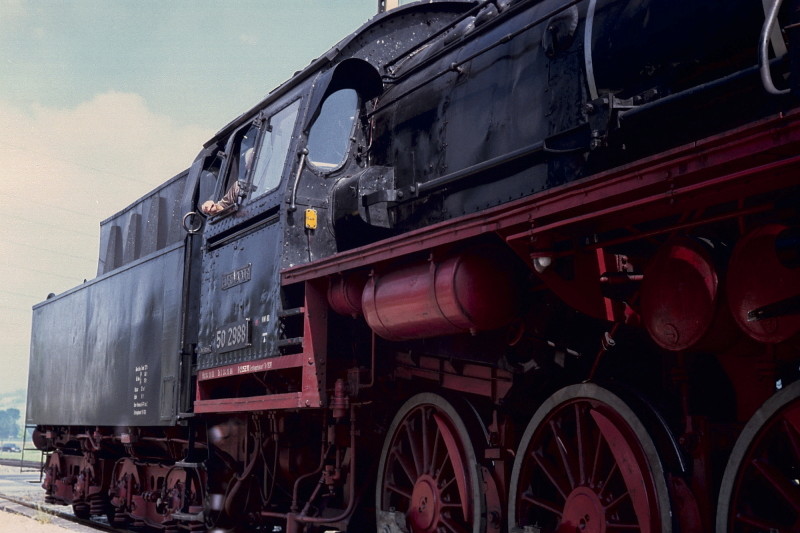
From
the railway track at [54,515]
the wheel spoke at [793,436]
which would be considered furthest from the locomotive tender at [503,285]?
the railway track at [54,515]

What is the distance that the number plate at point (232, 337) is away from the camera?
6.66m

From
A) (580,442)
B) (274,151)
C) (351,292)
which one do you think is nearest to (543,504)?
(580,442)

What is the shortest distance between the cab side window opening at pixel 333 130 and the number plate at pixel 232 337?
4.67 feet

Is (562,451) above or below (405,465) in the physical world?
above

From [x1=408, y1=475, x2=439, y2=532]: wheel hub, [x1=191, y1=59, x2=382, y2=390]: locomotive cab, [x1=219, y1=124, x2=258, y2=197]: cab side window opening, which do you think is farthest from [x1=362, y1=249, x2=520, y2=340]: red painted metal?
[x1=219, y1=124, x2=258, y2=197]: cab side window opening

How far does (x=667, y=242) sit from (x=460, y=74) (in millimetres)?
2439

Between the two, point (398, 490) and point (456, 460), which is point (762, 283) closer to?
point (456, 460)

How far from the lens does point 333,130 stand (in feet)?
22.1

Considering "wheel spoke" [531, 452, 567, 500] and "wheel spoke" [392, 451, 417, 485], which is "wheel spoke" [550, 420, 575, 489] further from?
"wheel spoke" [392, 451, 417, 485]

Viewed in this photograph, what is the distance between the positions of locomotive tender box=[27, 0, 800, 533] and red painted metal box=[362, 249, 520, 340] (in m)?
0.01

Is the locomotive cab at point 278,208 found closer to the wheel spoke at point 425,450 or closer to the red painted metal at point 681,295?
the wheel spoke at point 425,450

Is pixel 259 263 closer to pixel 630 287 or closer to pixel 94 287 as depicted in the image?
pixel 630 287

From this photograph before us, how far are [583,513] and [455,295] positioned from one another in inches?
51.1

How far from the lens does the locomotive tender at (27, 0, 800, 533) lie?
3.49 metres
